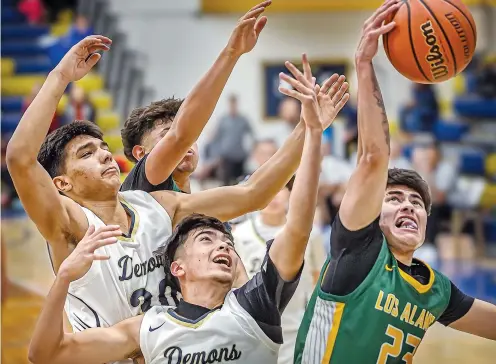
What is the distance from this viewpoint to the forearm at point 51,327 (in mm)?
3771

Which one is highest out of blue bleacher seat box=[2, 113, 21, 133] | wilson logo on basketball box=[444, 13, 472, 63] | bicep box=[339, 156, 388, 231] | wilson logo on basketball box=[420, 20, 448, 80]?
wilson logo on basketball box=[444, 13, 472, 63]

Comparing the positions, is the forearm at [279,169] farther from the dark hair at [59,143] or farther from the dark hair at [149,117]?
the dark hair at [59,143]

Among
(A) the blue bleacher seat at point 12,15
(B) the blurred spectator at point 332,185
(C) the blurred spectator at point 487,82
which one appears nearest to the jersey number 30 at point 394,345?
(B) the blurred spectator at point 332,185

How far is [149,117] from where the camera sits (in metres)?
4.89

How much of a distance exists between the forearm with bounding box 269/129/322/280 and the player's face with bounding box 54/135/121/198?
2.94 ft

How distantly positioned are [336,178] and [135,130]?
7803 millimetres

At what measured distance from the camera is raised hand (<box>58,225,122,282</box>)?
3744 millimetres

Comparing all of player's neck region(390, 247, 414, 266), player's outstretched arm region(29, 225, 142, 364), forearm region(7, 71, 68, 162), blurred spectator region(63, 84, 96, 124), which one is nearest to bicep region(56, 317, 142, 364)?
player's outstretched arm region(29, 225, 142, 364)

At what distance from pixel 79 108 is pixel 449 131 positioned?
5.62 m

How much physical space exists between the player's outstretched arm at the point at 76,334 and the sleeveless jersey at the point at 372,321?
77 centimetres

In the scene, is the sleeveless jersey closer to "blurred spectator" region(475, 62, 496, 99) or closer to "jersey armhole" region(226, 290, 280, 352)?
"jersey armhole" region(226, 290, 280, 352)

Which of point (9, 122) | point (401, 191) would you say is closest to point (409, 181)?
point (401, 191)

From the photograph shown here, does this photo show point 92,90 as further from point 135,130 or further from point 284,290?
point 284,290

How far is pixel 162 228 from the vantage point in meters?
4.48
